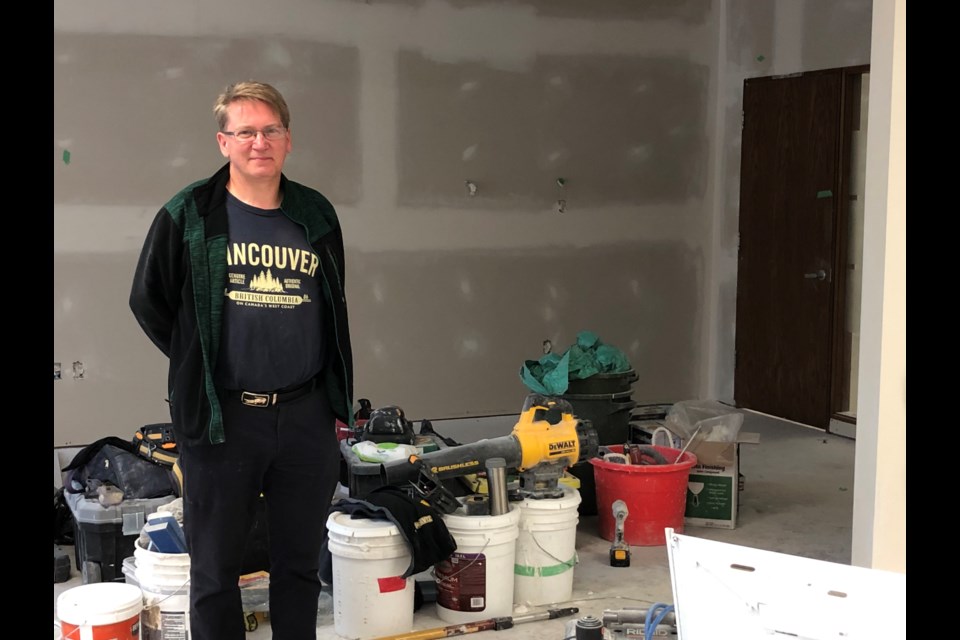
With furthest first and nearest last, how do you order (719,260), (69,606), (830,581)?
1. (719,260)
2. (69,606)
3. (830,581)

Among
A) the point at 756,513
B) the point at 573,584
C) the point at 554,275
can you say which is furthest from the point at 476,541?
the point at 554,275

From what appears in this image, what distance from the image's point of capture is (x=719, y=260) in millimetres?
7746

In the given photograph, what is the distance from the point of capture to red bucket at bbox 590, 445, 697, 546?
4566mm

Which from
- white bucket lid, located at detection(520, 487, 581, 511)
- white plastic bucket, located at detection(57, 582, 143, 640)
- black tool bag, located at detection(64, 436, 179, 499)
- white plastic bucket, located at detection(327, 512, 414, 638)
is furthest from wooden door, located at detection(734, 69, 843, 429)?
white plastic bucket, located at detection(57, 582, 143, 640)

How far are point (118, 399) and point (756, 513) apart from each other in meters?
3.66

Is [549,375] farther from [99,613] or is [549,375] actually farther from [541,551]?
[99,613]

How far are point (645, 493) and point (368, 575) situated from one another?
151cm

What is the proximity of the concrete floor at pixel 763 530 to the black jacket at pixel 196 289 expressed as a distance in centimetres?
125

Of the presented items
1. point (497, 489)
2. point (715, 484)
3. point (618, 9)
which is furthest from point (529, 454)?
point (618, 9)

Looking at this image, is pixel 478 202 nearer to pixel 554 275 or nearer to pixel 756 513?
pixel 554 275

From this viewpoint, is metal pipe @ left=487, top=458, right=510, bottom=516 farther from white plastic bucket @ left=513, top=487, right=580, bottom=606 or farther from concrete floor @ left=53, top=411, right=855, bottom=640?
concrete floor @ left=53, top=411, right=855, bottom=640

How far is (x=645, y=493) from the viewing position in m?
4.59

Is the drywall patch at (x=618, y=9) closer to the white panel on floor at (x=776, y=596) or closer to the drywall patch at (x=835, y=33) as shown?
the drywall patch at (x=835, y=33)

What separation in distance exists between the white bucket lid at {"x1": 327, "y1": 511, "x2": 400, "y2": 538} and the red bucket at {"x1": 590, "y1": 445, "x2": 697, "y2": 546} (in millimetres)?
1332
